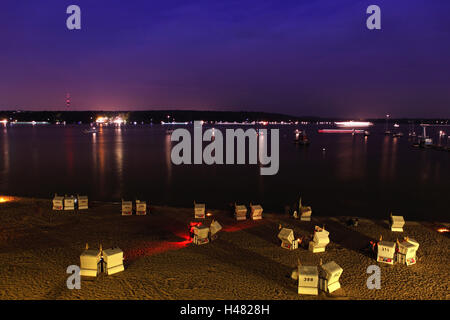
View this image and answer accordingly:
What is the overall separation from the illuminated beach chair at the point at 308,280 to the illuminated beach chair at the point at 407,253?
179 inches

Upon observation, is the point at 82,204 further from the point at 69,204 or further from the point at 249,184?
the point at 249,184

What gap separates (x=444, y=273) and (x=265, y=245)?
22.3ft

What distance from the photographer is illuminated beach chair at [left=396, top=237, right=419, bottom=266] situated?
42.6 feet

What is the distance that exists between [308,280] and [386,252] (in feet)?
14.3

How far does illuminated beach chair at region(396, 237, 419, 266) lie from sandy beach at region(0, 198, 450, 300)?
360mm

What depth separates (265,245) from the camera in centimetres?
1520

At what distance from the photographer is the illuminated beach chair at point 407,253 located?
12977 millimetres

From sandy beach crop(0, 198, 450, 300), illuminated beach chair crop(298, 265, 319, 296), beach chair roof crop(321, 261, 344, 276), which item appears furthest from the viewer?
sandy beach crop(0, 198, 450, 300)

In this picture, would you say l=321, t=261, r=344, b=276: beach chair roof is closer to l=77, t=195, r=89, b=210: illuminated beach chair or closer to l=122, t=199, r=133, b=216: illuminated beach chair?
l=122, t=199, r=133, b=216: illuminated beach chair

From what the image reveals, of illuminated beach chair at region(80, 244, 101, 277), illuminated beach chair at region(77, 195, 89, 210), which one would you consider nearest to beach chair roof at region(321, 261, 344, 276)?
illuminated beach chair at region(80, 244, 101, 277)

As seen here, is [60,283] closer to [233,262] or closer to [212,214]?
[233,262]

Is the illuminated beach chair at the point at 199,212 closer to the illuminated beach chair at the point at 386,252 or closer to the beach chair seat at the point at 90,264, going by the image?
the beach chair seat at the point at 90,264

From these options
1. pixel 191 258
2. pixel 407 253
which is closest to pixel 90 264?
pixel 191 258
